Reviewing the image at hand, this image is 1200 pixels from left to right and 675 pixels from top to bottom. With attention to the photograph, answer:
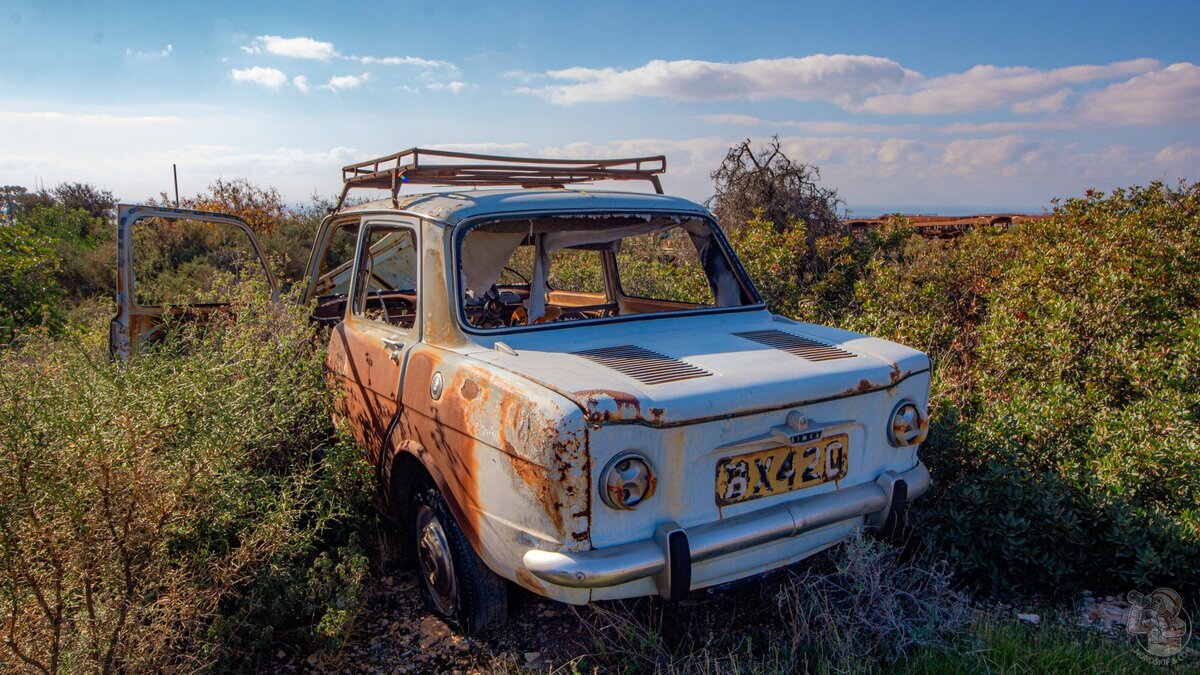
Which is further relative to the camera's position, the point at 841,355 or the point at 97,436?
the point at 841,355

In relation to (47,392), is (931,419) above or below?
below

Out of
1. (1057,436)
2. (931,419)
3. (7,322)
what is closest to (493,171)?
(931,419)

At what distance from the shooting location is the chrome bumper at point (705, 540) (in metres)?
2.33

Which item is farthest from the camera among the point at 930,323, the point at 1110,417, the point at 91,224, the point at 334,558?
the point at 91,224

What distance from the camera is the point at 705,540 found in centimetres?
Answer: 247

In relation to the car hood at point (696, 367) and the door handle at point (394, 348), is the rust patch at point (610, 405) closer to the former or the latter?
the car hood at point (696, 367)

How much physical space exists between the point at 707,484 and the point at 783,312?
4502 millimetres

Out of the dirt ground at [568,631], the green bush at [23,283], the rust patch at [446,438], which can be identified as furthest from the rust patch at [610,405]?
the green bush at [23,283]

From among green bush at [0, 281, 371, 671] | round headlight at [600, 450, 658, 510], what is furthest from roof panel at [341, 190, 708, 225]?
round headlight at [600, 450, 658, 510]

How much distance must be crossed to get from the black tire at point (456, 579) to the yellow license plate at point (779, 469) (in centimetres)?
101

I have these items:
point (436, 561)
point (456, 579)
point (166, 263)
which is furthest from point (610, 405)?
point (166, 263)

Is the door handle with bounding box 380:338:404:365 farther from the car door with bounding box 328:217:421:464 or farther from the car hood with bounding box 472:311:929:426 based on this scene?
the car hood with bounding box 472:311:929:426

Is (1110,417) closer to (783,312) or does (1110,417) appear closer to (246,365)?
(783,312)

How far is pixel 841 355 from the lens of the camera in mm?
3025
